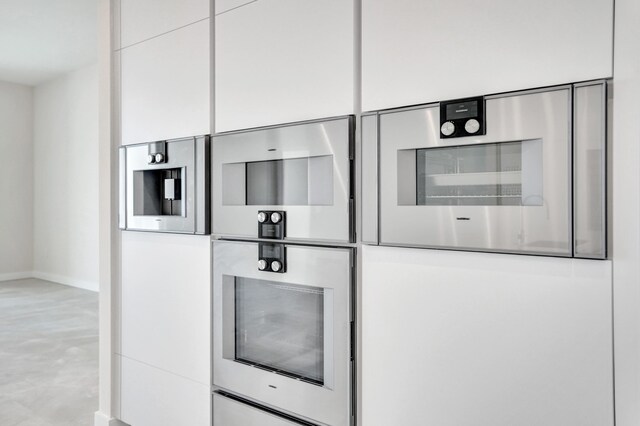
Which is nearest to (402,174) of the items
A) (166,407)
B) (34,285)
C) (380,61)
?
(380,61)

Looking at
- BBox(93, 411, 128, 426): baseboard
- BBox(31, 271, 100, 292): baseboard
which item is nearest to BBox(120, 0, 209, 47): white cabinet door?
BBox(93, 411, 128, 426): baseboard

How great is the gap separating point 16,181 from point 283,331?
7.54 meters

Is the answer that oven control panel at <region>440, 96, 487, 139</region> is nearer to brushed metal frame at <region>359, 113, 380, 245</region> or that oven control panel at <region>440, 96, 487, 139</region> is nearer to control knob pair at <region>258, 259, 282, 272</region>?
brushed metal frame at <region>359, 113, 380, 245</region>

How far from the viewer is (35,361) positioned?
12.2ft

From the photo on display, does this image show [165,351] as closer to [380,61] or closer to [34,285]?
[380,61]

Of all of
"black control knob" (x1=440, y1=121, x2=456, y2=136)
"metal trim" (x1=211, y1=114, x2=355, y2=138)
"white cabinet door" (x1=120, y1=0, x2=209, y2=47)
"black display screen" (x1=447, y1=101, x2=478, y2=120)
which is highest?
"white cabinet door" (x1=120, y1=0, x2=209, y2=47)

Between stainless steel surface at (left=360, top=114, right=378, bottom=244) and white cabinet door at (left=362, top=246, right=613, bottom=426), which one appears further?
stainless steel surface at (left=360, top=114, right=378, bottom=244)

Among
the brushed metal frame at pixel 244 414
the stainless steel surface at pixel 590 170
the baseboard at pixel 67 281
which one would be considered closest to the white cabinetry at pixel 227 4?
the stainless steel surface at pixel 590 170

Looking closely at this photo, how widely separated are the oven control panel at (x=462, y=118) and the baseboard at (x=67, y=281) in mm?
6333

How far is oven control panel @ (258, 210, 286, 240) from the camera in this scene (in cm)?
169

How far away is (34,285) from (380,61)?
7.37 m

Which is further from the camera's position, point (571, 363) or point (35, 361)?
point (35, 361)

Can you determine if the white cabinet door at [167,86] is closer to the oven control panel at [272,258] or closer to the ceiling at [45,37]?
the oven control panel at [272,258]

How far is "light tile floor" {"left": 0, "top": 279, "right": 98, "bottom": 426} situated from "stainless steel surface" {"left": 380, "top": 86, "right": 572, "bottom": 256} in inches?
92.7
